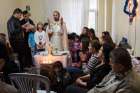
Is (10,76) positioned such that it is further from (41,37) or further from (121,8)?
(121,8)

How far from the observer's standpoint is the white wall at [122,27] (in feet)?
21.0

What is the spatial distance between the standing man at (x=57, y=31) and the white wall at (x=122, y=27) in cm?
136

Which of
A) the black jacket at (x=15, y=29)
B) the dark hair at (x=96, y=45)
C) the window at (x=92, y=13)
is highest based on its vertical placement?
the window at (x=92, y=13)

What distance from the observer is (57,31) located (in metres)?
6.63

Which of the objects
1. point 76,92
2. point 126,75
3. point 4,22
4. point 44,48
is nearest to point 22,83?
point 76,92

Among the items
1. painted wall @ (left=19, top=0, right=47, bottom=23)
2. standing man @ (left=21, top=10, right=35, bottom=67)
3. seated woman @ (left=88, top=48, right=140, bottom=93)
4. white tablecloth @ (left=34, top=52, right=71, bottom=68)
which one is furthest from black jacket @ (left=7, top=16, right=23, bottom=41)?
seated woman @ (left=88, top=48, right=140, bottom=93)

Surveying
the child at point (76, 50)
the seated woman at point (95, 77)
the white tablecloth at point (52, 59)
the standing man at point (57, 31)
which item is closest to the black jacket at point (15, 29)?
the standing man at point (57, 31)

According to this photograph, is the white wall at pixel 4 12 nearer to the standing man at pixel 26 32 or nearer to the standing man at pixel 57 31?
the standing man at pixel 26 32

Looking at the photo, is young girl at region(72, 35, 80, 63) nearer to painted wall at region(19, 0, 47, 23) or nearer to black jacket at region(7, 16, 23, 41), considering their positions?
black jacket at region(7, 16, 23, 41)

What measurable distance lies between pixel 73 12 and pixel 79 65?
3.78 meters

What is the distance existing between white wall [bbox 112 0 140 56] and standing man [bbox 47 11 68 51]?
1362 millimetres

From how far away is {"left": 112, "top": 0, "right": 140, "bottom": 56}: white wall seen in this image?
639 cm

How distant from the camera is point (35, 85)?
11.1 ft

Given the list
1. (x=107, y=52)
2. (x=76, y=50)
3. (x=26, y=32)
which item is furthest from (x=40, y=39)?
(x=107, y=52)
